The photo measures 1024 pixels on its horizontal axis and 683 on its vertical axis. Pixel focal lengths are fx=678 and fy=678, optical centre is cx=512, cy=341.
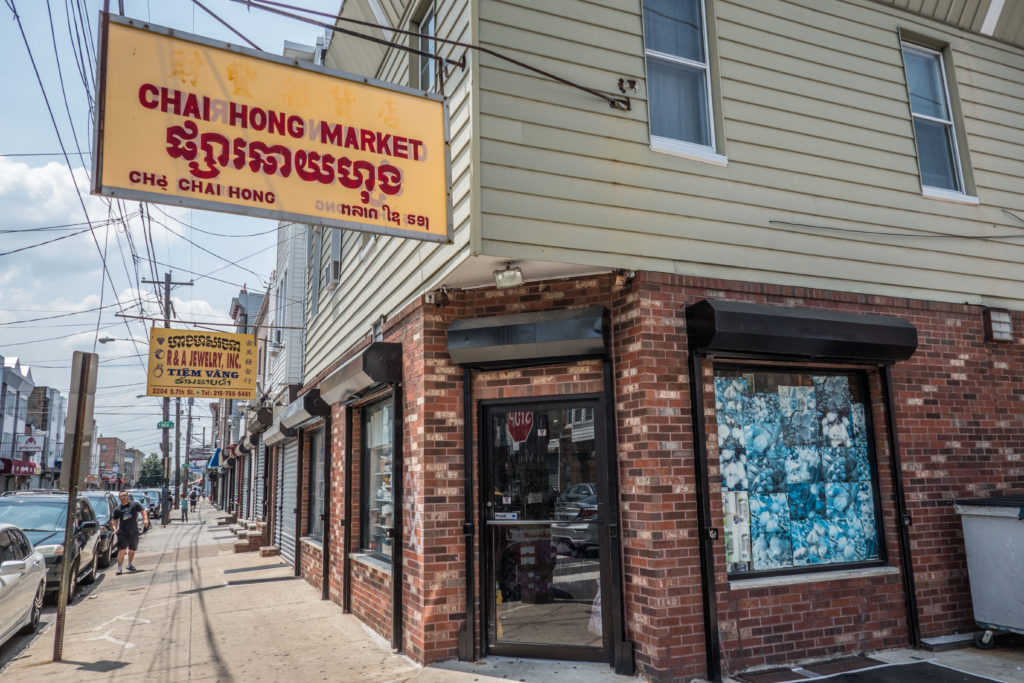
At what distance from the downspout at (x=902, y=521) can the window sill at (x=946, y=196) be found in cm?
209

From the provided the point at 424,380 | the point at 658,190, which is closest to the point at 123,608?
the point at 424,380

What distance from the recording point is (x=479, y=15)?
5508 millimetres

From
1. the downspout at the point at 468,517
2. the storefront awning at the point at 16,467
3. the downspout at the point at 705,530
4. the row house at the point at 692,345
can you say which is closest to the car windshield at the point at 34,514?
the row house at the point at 692,345

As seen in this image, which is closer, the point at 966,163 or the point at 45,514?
the point at 966,163

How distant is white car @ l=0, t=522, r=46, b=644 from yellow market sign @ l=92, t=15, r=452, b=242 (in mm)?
5643

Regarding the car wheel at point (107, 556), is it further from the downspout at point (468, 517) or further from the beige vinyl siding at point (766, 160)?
the beige vinyl siding at point (766, 160)

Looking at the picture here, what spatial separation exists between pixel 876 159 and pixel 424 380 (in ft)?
17.1

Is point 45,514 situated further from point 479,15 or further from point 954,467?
point 954,467

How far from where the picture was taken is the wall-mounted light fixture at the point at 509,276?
560cm

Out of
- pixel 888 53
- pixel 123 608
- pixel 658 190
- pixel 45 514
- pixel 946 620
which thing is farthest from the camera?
pixel 45 514

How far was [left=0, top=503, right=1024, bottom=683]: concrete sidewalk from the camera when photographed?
5719 mm

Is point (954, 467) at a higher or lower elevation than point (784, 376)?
lower

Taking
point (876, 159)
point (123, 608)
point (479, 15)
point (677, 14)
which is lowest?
point (123, 608)

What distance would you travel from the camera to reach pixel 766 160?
6.49 metres
